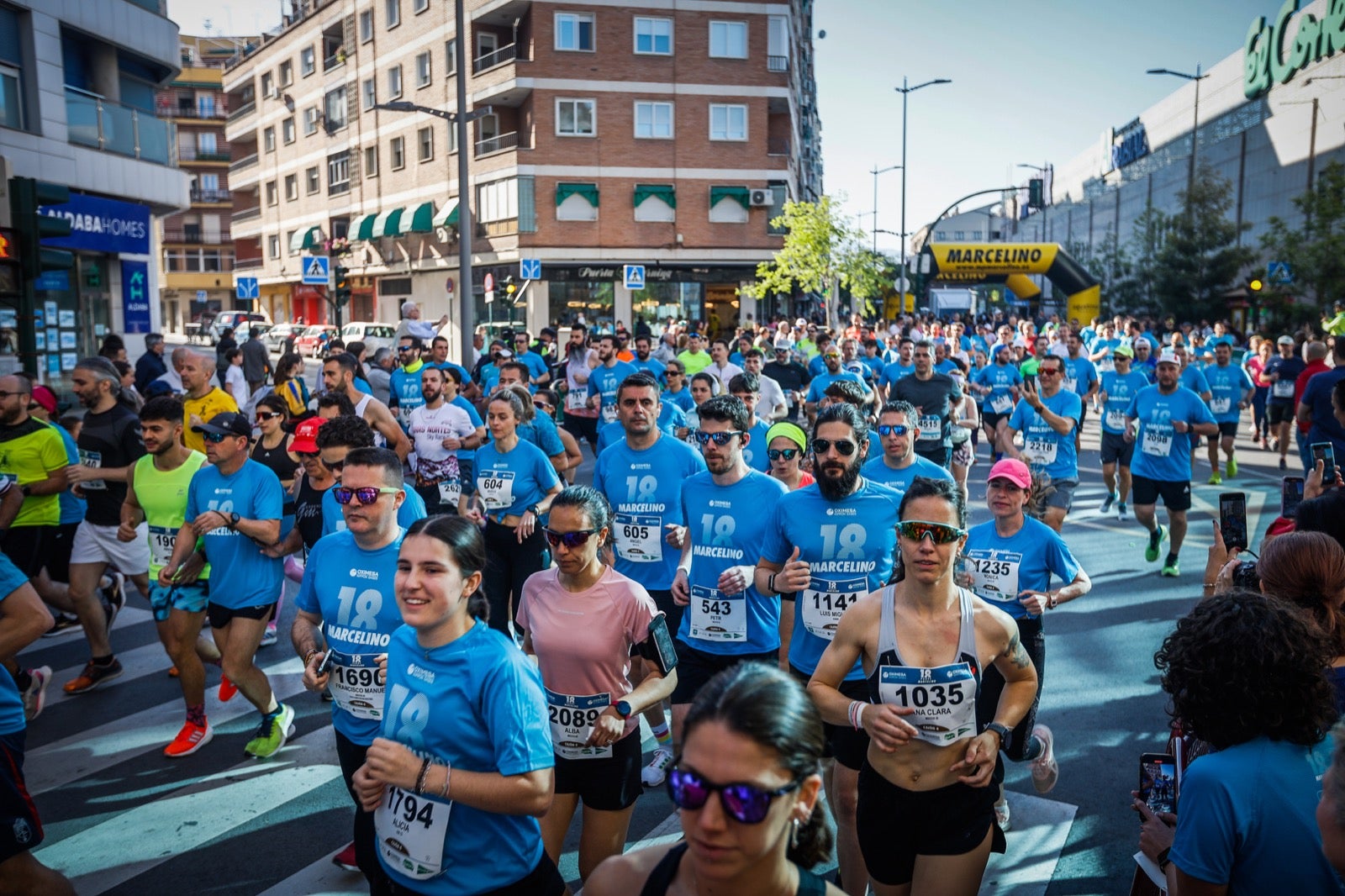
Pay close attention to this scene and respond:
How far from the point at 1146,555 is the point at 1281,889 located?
8.64m

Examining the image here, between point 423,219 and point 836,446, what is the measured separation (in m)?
40.9

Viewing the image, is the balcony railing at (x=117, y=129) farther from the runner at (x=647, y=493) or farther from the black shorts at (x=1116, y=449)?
the black shorts at (x=1116, y=449)

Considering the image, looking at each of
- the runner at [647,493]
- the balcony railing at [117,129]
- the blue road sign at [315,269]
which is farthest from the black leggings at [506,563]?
the blue road sign at [315,269]

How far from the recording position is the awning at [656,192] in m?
40.3

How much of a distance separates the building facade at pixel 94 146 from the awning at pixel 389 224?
20.2 metres

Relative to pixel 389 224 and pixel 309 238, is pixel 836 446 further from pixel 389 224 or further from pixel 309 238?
pixel 309 238

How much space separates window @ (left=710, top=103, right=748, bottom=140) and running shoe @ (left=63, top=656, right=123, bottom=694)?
35855 mm

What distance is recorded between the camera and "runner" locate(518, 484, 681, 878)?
4.08 meters

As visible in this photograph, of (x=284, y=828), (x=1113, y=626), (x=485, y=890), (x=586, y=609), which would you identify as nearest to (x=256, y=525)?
(x=284, y=828)

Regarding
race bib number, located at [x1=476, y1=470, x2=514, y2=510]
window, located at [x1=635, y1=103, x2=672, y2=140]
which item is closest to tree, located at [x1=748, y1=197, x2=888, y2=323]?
window, located at [x1=635, y1=103, x2=672, y2=140]

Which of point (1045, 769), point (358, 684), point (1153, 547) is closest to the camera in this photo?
point (358, 684)

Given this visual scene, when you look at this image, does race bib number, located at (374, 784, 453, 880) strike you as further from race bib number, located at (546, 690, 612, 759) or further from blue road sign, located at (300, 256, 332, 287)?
blue road sign, located at (300, 256, 332, 287)

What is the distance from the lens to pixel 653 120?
4028 cm

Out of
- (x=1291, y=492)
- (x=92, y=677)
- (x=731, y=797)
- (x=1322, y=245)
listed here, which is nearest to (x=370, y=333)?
(x=1322, y=245)
